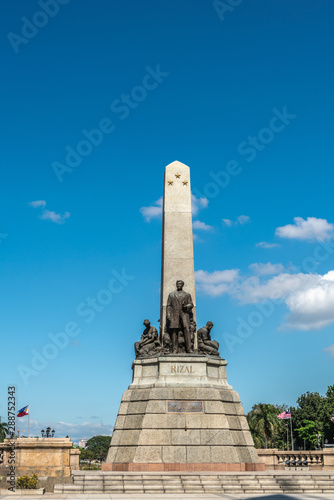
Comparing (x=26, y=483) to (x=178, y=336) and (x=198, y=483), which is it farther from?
(x=178, y=336)

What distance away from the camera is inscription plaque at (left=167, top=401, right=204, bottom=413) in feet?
67.2

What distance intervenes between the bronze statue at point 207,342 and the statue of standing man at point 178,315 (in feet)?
2.17

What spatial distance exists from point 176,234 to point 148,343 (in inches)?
197

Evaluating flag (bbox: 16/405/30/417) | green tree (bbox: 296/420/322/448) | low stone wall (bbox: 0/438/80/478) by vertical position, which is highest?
flag (bbox: 16/405/30/417)

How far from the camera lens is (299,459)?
24484 mm

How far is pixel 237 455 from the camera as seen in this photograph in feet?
65.1

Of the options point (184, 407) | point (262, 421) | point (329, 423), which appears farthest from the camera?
point (329, 423)

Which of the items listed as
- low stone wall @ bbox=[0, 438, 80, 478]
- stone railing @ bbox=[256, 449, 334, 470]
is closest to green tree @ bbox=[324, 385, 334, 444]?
stone railing @ bbox=[256, 449, 334, 470]

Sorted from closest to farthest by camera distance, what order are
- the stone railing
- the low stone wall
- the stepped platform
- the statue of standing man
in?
the low stone wall, the stepped platform, the statue of standing man, the stone railing

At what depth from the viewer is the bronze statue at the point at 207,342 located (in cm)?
2266

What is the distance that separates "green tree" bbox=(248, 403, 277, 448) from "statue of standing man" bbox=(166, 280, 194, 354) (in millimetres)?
38345

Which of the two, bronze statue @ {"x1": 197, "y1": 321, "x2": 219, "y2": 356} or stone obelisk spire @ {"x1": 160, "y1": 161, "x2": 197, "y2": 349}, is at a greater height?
stone obelisk spire @ {"x1": 160, "y1": 161, "x2": 197, "y2": 349}

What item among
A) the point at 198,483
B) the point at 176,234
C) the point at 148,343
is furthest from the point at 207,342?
the point at 198,483

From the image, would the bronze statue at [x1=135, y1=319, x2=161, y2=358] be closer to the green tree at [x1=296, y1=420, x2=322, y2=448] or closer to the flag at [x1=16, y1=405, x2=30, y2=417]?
the flag at [x1=16, y1=405, x2=30, y2=417]
